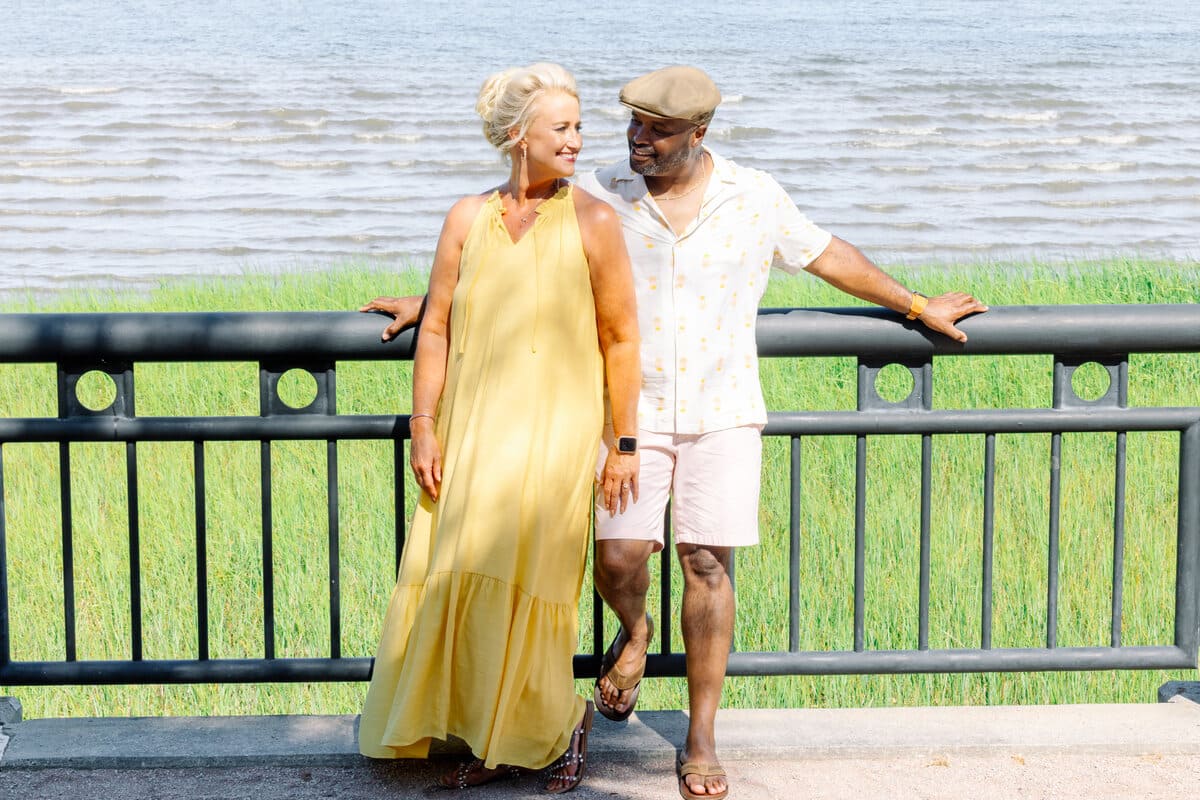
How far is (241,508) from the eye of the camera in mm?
6809

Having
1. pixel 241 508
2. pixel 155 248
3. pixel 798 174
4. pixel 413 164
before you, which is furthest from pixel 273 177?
pixel 241 508

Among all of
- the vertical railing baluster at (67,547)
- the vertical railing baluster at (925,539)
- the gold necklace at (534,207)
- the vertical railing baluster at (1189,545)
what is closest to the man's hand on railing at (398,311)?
the gold necklace at (534,207)

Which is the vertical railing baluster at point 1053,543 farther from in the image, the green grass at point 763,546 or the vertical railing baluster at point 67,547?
the vertical railing baluster at point 67,547

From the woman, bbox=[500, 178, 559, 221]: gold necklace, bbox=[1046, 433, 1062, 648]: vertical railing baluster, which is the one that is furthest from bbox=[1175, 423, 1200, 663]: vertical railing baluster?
bbox=[500, 178, 559, 221]: gold necklace

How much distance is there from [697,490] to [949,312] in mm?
781

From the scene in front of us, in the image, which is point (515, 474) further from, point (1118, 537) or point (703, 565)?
point (1118, 537)

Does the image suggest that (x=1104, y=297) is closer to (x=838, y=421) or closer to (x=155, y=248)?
(x=838, y=421)

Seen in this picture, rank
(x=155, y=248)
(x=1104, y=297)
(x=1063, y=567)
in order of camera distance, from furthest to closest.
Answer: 1. (x=155, y=248)
2. (x=1104, y=297)
3. (x=1063, y=567)

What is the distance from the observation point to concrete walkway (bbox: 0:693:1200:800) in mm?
3584

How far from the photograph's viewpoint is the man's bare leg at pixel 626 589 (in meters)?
3.67

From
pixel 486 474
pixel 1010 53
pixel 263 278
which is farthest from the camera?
pixel 1010 53

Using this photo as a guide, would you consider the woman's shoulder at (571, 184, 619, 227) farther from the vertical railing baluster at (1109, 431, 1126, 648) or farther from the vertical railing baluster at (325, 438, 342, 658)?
the vertical railing baluster at (1109, 431, 1126, 648)

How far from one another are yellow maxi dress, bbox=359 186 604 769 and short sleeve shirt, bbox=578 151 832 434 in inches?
6.1

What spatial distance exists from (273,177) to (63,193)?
345 cm
